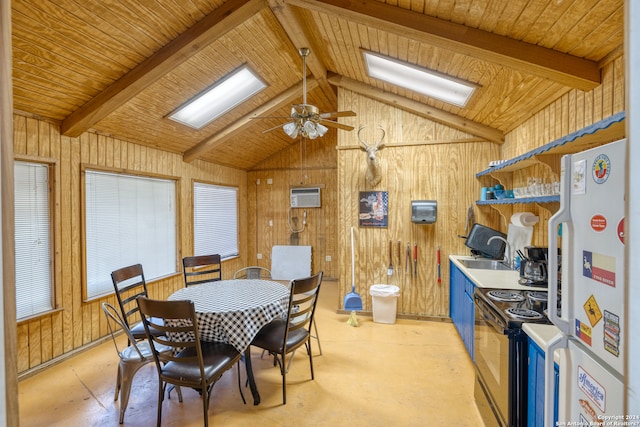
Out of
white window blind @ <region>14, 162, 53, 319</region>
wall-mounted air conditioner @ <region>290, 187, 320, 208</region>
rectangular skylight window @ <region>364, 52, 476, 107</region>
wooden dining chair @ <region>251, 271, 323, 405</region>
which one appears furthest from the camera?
wall-mounted air conditioner @ <region>290, 187, 320, 208</region>

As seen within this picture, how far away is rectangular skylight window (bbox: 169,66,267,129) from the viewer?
11.7ft

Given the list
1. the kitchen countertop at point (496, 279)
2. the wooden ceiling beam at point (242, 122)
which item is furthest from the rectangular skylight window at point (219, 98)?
the kitchen countertop at point (496, 279)

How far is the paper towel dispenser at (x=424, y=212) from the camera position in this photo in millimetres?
3811

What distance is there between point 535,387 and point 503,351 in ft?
0.72

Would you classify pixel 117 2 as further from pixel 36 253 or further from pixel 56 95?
pixel 36 253

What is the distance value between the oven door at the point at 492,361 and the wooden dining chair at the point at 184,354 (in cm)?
166

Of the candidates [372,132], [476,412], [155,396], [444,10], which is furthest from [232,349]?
[372,132]

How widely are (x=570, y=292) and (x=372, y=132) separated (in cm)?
329

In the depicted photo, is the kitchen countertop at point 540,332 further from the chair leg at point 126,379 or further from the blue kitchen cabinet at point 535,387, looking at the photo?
the chair leg at point 126,379

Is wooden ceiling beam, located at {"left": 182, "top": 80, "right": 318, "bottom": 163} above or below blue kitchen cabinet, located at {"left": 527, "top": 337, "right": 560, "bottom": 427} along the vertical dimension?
above

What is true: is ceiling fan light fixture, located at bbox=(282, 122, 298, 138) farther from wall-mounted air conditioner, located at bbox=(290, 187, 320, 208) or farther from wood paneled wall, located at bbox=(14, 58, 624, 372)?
wall-mounted air conditioner, located at bbox=(290, 187, 320, 208)

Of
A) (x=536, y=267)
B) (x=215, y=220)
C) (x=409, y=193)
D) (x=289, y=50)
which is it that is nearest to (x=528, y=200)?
(x=536, y=267)

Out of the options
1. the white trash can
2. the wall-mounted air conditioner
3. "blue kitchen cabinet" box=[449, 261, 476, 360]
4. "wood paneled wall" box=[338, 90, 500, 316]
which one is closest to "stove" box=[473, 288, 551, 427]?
"blue kitchen cabinet" box=[449, 261, 476, 360]

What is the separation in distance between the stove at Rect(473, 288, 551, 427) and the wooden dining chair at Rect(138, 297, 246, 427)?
1666mm
